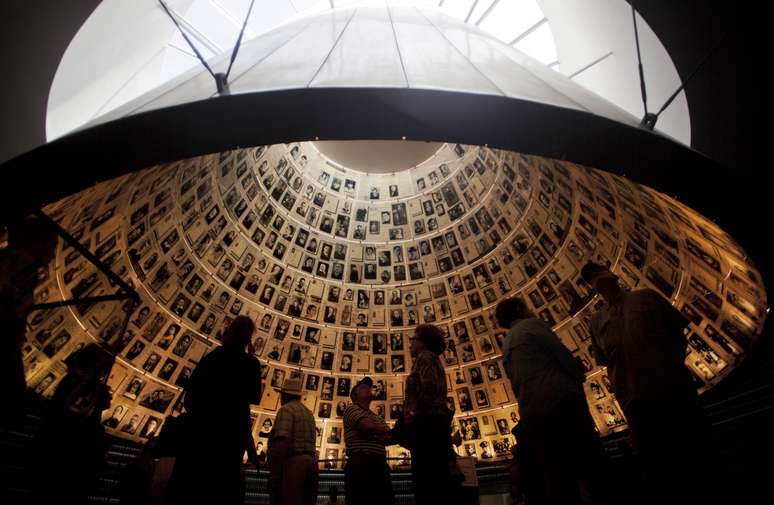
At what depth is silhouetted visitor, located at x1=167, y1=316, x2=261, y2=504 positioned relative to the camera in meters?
3.37

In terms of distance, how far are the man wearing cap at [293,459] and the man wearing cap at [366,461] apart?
0.51m

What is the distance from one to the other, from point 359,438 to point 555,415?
227 cm

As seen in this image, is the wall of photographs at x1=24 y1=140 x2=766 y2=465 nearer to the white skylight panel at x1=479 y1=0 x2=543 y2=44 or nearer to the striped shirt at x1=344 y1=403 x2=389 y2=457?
the white skylight panel at x1=479 y1=0 x2=543 y2=44

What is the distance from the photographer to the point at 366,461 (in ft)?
15.2

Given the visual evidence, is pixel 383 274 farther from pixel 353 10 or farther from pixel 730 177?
pixel 730 177

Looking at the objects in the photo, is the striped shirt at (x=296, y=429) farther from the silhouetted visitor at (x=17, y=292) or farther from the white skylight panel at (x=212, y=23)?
the white skylight panel at (x=212, y=23)

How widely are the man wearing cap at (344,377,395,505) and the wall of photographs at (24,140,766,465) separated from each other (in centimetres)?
582

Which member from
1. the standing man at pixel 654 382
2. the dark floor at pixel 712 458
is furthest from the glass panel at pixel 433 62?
the dark floor at pixel 712 458

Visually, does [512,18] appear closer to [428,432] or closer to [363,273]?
[363,273]

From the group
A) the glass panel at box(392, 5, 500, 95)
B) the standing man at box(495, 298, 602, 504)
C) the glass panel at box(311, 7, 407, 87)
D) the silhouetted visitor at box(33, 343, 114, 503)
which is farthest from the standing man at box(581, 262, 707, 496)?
the silhouetted visitor at box(33, 343, 114, 503)

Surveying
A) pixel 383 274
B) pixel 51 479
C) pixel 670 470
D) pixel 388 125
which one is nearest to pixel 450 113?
pixel 388 125

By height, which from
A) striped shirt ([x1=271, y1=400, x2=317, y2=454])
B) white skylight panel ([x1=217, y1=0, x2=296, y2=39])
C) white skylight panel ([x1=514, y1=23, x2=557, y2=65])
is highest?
white skylight panel ([x1=217, y1=0, x2=296, y2=39])

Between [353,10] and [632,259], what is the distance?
7700 mm

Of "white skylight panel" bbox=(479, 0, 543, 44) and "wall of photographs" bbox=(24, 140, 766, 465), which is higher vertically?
"white skylight panel" bbox=(479, 0, 543, 44)
